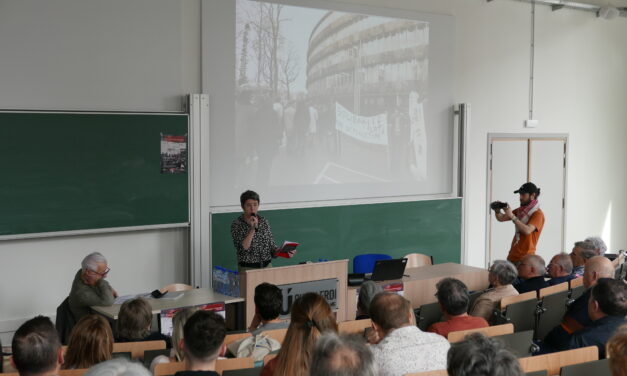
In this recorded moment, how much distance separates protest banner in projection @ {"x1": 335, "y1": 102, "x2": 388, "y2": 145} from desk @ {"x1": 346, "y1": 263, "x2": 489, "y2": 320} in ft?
7.25

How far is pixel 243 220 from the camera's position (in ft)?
20.4

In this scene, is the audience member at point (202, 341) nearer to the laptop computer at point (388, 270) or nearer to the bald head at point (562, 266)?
the laptop computer at point (388, 270)

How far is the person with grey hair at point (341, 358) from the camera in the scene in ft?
7.09

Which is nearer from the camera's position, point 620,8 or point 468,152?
point 468,152

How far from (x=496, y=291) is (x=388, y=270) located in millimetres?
1102

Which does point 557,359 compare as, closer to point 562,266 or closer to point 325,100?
point 562,266

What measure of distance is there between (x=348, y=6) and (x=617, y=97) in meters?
5.44

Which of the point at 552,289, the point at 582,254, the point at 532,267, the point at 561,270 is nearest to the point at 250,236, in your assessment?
the point at 532,267

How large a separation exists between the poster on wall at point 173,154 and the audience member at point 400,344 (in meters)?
4.09

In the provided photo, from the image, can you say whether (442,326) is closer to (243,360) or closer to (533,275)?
(243,360)

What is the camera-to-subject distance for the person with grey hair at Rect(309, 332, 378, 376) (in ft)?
7.09

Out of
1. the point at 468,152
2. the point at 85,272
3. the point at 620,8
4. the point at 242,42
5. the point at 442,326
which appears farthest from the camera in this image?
the point at 620,8

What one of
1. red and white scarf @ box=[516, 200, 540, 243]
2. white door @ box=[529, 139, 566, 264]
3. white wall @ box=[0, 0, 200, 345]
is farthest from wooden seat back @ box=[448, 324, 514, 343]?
white door @ box=[529, 139, 566, 264]

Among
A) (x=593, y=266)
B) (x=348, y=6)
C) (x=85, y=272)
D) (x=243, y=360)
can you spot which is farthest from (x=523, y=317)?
(x=348, y=6)
